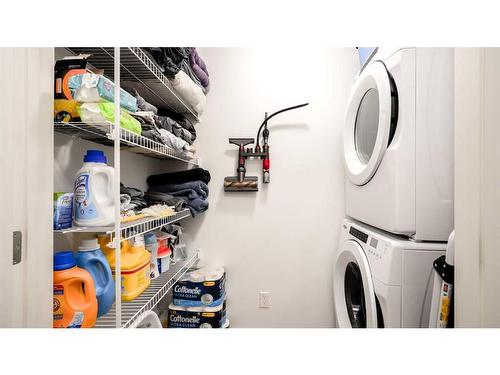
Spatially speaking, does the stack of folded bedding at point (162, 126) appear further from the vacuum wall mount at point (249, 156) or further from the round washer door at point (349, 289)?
the round washer door at point (349, 289)

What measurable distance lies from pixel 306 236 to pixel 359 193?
54cm

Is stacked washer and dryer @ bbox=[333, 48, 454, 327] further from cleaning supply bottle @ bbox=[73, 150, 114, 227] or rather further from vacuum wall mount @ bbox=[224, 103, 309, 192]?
cleaning supply bottle @ bbox=[73, 150, 114, 227]

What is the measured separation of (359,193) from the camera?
3.87 ft

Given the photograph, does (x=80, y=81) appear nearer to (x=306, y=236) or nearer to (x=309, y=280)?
(x=306, y=236)

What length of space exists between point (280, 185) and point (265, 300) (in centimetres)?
82

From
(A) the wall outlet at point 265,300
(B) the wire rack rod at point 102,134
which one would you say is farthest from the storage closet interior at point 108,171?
(A) the wall outlet at point 265,300

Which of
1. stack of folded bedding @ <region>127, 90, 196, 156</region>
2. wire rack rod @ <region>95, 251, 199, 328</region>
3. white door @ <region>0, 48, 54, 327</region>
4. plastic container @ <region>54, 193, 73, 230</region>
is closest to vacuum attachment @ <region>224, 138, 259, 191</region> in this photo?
stack of folded bedding @ <region>127, 90, 196, 156</region>

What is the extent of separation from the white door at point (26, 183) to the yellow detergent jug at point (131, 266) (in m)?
0.31

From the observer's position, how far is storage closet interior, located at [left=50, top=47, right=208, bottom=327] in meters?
0.69

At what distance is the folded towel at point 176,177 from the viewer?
1423 mm

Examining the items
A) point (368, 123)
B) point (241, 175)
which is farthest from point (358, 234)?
point (241, 175)
